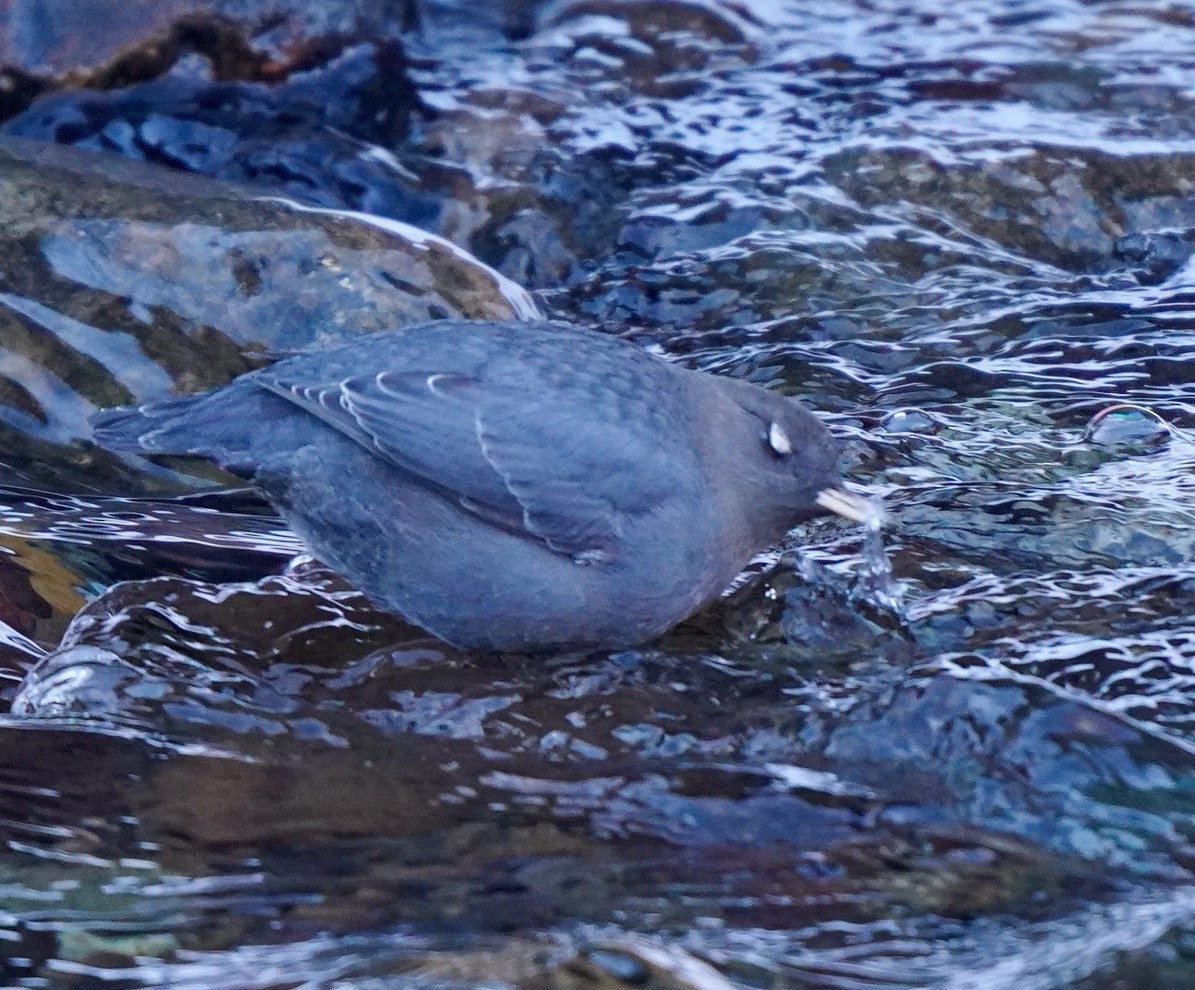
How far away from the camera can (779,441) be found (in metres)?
4.99

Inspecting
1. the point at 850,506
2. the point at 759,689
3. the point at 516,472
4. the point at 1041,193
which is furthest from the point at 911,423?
the point at 1041,193

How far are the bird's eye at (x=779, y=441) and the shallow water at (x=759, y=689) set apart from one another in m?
0.50

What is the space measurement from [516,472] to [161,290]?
2.24 metres

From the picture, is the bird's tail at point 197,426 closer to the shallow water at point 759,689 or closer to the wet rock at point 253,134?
the shallow water at point 759,689

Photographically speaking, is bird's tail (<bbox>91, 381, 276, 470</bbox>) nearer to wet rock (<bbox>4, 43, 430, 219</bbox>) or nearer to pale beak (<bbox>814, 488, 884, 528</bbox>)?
pale beak (<bbox>814, 488, 884, 528</bbox>)

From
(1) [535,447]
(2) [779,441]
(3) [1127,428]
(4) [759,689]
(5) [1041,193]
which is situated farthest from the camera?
(5) [1041,193]

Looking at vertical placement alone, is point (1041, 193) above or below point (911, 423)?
above

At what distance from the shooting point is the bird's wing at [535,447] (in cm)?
474

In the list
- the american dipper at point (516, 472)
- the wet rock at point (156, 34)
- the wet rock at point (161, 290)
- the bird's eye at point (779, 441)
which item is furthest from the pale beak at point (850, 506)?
the wet rock at point (156, 34)

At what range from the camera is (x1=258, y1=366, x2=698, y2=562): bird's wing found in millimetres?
4738

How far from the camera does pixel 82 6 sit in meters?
8.19

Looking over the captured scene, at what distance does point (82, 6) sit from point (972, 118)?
4.87m

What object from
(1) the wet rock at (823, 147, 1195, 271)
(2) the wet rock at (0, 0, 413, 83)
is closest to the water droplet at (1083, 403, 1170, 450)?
(1) the wet rock at (823, 147, 1195, 271)

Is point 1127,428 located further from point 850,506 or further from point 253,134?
point 253,134
